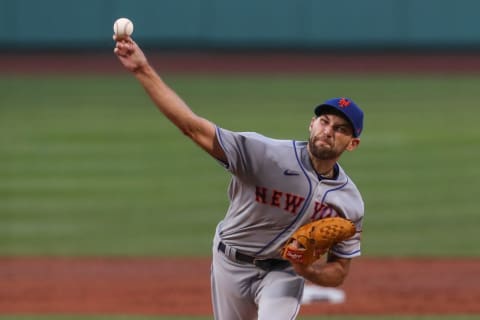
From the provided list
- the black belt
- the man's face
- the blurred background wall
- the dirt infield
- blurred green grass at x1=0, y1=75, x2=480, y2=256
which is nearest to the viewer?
the man's face

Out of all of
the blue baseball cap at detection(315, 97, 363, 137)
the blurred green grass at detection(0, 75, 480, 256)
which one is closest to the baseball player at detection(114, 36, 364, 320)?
the blue baseball cap at detection(315, 97, 363, 137)

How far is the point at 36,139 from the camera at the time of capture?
1736cm

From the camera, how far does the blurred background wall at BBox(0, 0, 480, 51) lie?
86.2 feet

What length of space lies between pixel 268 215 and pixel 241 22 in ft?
70.5

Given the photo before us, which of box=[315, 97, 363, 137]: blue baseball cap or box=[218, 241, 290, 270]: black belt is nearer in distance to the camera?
box=[315, 97, 363, 137]: blue baseball cap

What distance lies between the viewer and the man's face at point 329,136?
5.34 metres

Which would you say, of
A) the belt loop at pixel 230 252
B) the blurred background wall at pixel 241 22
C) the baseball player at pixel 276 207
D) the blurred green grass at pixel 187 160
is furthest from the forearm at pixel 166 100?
the blurred background wall at pixel 241 22

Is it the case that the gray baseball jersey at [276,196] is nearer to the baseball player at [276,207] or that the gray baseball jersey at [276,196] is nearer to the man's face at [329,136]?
the baseball player at [276,207]

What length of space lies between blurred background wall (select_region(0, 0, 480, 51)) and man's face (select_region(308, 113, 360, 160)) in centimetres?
2125

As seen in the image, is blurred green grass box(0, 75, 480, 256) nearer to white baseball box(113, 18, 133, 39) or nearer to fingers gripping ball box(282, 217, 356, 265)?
fingers gripping ball box(282, 217, 356, 265)

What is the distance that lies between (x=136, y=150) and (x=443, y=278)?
310 inches

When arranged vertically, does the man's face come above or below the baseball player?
above

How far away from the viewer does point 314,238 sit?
5266 millimetres

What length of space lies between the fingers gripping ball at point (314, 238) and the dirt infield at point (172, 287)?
3.37 metres
